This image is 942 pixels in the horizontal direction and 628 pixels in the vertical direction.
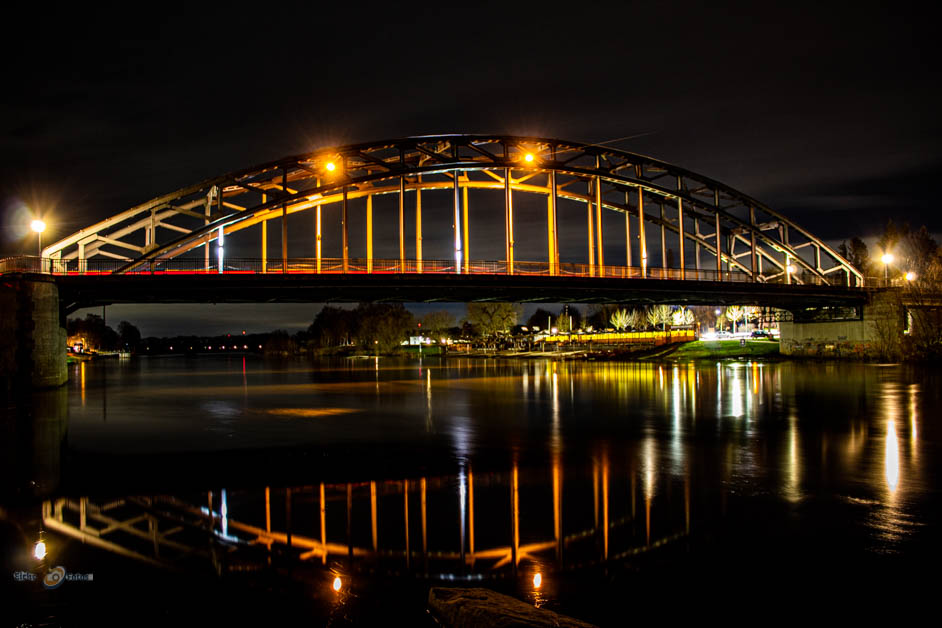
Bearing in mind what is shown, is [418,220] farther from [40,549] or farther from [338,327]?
[338,327]

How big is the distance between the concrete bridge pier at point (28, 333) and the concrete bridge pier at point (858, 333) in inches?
2694

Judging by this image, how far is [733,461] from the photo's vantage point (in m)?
14.1

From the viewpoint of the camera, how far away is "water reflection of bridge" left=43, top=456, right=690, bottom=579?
8117 mm

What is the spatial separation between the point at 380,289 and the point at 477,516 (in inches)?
1465

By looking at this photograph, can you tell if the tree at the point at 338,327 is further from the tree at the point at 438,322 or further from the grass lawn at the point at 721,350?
the grass lawn at the point at 721,350

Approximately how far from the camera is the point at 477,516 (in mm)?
9898

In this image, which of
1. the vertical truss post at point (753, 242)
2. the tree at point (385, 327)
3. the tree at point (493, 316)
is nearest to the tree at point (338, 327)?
the tree at point (385, 327)

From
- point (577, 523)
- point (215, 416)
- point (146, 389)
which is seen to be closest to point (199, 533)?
point (577, 523)

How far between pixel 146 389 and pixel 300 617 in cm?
4196

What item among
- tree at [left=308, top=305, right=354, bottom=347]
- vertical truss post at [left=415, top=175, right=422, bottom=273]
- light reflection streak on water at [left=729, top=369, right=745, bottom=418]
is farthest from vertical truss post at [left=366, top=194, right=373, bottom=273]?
tree at [left=308, top=305, right=354, bottom=347]

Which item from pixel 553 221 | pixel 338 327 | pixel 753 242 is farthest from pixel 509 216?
pixel 338 327

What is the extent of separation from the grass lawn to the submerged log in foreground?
231 feet

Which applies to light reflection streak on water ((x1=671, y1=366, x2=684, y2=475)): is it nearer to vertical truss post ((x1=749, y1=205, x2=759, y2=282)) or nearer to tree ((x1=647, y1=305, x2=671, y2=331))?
vertical truss post ((x1=749, y1=205, x2=759, y2=282))

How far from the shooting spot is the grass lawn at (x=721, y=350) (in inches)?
2913
